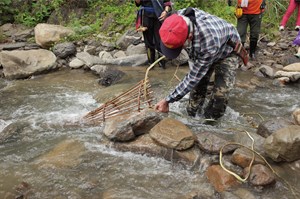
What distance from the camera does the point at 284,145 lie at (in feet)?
10.9

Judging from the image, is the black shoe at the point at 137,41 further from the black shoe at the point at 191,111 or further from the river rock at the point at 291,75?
the black shoe at the point at 191,111

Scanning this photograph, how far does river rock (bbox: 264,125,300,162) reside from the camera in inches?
129

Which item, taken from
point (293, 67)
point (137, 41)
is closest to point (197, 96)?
point (293, 67)

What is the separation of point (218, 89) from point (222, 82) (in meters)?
0.10

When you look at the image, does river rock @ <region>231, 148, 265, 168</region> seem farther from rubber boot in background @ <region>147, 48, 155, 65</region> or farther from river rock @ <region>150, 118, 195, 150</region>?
rubber boot in background @ <region>147, 48, 155, 65</region>

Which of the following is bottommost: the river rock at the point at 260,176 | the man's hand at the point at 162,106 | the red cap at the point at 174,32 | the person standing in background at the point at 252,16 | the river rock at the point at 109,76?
the river rock at the point at 109,76

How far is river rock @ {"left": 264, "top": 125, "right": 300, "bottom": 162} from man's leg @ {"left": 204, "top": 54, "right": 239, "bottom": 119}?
0.97m

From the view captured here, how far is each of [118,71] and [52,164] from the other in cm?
332

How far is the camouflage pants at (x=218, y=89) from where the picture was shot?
417cm

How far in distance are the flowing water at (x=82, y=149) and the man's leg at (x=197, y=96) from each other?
0.14 metres

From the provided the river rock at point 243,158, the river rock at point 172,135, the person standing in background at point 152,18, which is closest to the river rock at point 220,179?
the river rock at point 243,158

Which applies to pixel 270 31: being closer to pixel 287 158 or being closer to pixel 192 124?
pixel 192 124

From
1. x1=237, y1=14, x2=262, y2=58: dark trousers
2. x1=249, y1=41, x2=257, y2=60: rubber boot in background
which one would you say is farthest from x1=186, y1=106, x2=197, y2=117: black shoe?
x1=249, y1=41, x2=257, y2=60: rubber boot in background

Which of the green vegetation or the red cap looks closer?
the red cap
